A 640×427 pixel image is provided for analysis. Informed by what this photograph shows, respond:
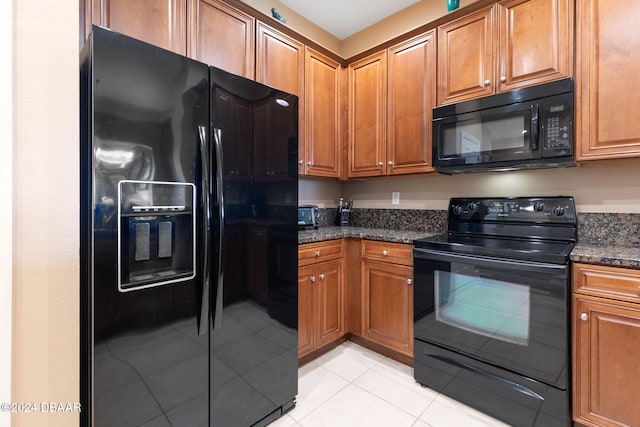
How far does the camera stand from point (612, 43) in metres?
1.55

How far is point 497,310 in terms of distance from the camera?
1.65 metres

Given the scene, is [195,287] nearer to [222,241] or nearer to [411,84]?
[222,241]

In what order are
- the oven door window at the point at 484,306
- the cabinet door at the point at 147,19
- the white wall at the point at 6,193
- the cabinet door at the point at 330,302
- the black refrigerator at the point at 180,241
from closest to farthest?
the white wall at the point at 6,193 < the black refrigerator at the point at 180,241 < the cabinet door at the point at 147,19 < the oven door window at the point at 484,306 < the cabinet door at the point at 330,302

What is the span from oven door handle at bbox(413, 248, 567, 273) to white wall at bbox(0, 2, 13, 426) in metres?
1.84

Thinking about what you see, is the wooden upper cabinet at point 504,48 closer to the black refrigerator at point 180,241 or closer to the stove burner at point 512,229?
the stove burner at point 512,229

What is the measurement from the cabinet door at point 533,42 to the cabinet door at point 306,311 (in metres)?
1.76

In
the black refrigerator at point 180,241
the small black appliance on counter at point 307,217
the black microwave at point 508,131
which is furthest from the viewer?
the small black appliance on counter at point 307,217

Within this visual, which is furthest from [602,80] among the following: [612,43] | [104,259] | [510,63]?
[104,259]

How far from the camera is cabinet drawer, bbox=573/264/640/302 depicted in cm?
133

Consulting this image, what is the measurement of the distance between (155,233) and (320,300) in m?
1.33

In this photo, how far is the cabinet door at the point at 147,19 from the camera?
1427 millimetres

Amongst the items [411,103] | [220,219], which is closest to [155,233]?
[220,219]

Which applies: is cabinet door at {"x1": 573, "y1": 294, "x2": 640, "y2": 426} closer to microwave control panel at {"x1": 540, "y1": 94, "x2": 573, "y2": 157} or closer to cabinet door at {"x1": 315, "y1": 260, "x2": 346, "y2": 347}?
microwave control panel at {"x1": 540, "y1": 94, "x2": 573, "y2": 157}

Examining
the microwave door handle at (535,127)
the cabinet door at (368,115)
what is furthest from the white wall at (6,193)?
the cabinet door at (368,115)
